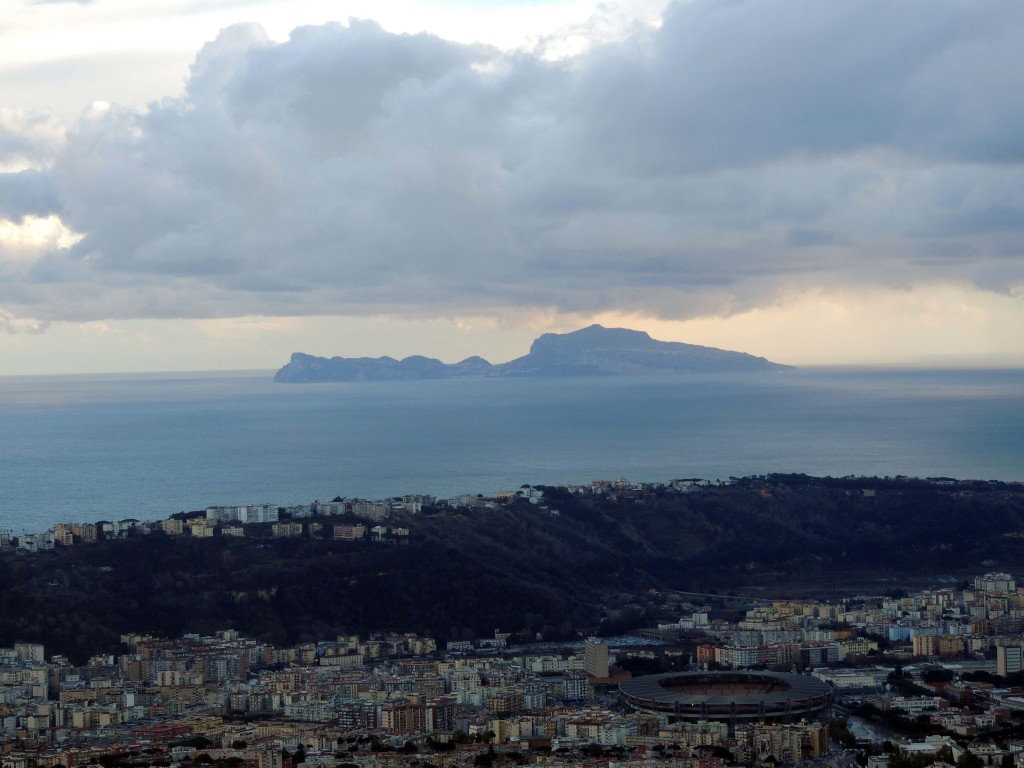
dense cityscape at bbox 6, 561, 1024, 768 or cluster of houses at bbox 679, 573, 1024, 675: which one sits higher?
cluster of houses at bbox 679, 573, 1024, 675

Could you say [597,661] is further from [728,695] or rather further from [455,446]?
[455,446]

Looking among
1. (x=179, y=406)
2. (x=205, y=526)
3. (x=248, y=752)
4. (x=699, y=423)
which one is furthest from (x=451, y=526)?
(x=179, y=406)

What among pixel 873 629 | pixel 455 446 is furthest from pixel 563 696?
pixel 455 446

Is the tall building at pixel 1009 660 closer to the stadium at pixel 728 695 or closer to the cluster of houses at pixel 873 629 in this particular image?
the cluster of houses at pixel 873 629

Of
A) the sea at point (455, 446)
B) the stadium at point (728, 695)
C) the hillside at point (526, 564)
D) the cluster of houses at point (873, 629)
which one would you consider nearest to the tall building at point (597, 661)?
the stadium at point (728, 695)

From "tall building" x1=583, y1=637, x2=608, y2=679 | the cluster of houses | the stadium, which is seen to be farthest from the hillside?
the stadium

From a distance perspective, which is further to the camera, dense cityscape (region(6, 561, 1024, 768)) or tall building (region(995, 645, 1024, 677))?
tall building (region(995, 645, 1024, 677))

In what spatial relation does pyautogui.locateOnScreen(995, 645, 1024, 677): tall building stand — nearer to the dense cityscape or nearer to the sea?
the dense cityscape
